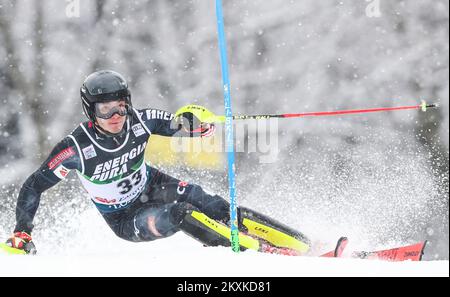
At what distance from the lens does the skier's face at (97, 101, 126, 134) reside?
4719 millimetres

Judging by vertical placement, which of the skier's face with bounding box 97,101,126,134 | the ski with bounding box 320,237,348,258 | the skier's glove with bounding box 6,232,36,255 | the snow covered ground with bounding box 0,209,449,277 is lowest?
the ski with bounding box 320,237,348,258

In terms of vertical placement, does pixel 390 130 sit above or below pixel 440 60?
below

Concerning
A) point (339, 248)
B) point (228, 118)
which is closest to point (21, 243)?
point (228, 118)

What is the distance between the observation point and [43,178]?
15.6ft

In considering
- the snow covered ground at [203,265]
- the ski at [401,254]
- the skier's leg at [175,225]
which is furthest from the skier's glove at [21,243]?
the ski at [401,254]

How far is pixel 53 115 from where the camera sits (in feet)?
36.0

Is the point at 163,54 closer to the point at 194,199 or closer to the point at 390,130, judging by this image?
the point at 390,130

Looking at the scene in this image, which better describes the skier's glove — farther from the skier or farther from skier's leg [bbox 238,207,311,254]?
skier's leg [bbox 238,207,311,254]

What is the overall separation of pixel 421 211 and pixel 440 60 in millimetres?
2633

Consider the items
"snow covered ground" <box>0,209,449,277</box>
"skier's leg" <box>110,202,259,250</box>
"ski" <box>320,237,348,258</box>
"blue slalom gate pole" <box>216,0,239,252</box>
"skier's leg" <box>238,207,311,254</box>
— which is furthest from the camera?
"skier's leg" <box>238,207,311,254</box>

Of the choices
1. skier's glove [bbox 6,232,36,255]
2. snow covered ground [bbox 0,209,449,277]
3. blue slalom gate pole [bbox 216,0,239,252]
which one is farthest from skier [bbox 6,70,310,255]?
snow covered ground [bbox 0,209,449,277]
